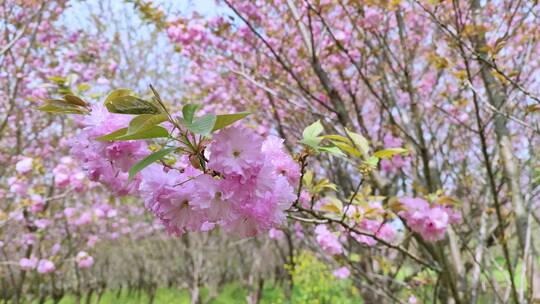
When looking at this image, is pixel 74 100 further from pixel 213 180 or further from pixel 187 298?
pixel 187 298

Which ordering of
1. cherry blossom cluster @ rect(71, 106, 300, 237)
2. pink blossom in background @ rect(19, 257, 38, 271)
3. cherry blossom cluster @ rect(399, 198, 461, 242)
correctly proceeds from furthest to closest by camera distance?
pink blossom in background @ rect(19, 257, 38, 271)
cherry blossom cluster @ rect(399, 198, 461, 242)
cherry blossom cluster @ rect(71, 106, 300, 237)

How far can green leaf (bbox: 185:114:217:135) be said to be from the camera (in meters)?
0.58

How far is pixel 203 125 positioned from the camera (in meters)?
0.60

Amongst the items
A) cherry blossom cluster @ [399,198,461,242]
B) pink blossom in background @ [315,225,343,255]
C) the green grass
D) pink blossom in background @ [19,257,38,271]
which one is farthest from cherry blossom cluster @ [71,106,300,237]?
the green grass

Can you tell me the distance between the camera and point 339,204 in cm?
155

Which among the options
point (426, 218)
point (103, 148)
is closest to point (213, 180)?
point (103, 148)

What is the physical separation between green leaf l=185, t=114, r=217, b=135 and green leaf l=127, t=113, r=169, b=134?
4 cm

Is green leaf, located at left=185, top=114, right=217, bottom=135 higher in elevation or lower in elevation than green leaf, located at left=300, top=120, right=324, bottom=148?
lower

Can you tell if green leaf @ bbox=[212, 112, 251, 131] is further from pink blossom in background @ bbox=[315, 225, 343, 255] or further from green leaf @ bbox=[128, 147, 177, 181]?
pink blossom in background @ bbox=[315, 225, 343, 255]

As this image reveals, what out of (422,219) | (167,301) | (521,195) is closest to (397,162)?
(521,195)

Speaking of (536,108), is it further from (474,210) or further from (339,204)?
(474,210)

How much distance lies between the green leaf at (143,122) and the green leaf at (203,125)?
4 centimetres

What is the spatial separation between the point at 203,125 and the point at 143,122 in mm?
80

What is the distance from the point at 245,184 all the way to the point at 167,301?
763 cm
